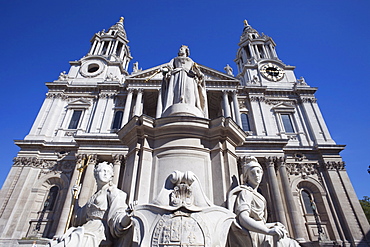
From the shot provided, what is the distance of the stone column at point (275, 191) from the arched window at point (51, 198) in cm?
1734

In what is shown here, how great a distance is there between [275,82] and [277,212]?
1733 centimetres

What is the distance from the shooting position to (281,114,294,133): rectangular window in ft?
76.1

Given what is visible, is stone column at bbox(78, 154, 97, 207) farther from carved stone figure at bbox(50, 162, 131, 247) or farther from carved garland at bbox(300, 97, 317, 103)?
carved garland at bbox(300, 97, 317, 103)

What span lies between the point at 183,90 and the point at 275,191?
43.9 ft

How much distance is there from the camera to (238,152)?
60.3 ft

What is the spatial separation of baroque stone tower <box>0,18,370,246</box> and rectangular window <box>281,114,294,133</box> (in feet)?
0.35

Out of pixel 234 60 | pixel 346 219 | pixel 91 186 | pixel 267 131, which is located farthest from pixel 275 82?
pixel 91 186

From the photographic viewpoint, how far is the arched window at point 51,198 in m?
18.3

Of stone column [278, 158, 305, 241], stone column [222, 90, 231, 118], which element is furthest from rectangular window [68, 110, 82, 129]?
stone column [278, 158, 305, 241]

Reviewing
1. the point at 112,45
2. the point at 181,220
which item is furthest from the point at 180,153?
the point at 112,45

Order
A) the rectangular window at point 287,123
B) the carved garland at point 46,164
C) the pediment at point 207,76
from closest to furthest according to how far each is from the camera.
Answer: the carved garland at point 46,164
the rectangular window at point 287,123
the pediment at point 207,76

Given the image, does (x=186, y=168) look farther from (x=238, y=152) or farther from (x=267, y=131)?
(x=267, y=131)

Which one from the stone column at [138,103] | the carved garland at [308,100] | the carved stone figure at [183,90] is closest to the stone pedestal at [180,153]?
the carved stone figure at [183,90]

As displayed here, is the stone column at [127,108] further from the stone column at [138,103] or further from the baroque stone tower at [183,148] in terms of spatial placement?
the stone column at [138,103]
